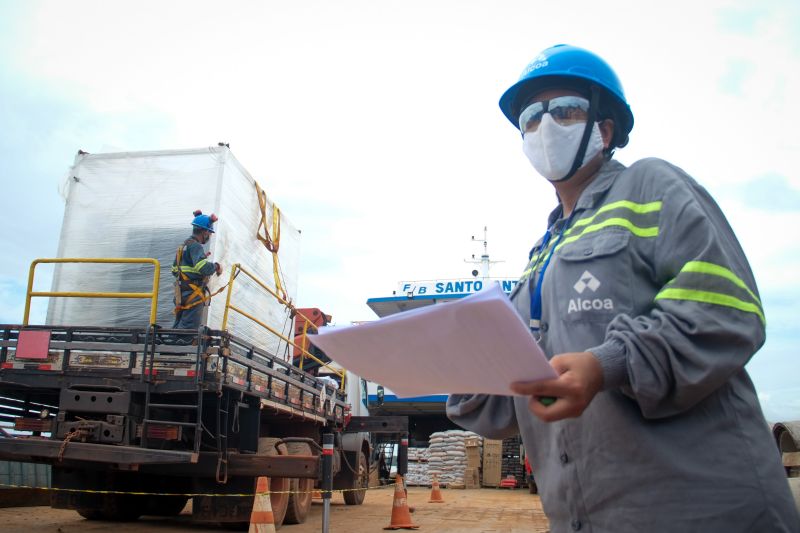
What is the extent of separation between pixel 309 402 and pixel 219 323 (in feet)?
6.38

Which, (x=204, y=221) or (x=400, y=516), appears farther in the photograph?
(x=400, y=516)

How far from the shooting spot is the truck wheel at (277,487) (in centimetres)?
808

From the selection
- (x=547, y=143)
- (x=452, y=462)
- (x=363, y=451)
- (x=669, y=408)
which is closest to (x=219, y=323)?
(x=363, y=451)

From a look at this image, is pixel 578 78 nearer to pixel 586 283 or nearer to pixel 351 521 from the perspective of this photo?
pixel 586 283

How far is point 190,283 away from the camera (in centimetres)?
778

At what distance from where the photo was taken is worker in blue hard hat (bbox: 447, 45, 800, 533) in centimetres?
142

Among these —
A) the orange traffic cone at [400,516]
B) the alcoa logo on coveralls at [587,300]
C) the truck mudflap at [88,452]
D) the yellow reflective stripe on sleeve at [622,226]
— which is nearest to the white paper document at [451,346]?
the alcoa logo on coveralls at [587,300]

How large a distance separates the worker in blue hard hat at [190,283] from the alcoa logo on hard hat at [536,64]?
19.8 feet

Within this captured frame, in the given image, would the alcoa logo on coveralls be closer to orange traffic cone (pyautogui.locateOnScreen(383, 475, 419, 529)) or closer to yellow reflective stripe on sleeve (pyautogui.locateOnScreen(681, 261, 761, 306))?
yellow reflective stripe on sleeve (pyautogui.locateOnScreen(681, 261, 761, 306))

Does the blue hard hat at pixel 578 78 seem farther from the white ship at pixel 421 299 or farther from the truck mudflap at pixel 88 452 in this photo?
the white ship at pixel 421 299

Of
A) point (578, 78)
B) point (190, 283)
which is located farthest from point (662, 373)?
point (190, 283)

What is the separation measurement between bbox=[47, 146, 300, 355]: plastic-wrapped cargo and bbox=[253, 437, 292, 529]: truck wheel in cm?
153

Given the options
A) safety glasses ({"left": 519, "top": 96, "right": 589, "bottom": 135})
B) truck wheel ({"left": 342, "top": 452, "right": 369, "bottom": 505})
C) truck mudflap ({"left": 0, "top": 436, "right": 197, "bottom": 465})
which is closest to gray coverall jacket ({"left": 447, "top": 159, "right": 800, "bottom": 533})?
safety glasses ({"left": 519, "top": 96, "right": 589, "bottom": 135})

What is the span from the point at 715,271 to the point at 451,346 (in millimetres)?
593
